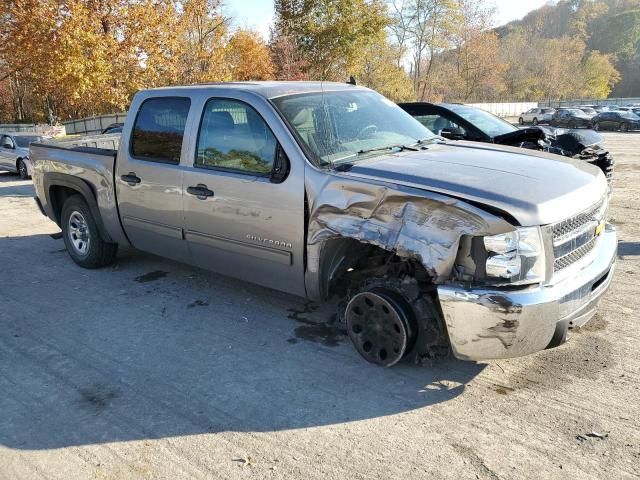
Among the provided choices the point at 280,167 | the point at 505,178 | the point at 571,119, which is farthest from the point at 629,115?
the point at 280,167

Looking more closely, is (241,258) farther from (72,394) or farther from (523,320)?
(523,320)

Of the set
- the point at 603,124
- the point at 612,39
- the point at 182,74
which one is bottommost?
the point at 603,124

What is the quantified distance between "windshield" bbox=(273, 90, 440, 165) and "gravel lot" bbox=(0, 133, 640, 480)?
4.88 feet

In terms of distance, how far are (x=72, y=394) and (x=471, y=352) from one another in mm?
2605

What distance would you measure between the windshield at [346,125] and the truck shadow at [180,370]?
1479 millimetres

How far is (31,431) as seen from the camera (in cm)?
312

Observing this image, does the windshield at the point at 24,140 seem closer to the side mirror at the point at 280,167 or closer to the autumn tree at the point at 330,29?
the side mirror at the point at 280,167

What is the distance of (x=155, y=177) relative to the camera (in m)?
4.80

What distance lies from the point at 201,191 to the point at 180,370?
1475mm

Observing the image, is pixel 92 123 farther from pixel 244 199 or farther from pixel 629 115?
pixel 629 115

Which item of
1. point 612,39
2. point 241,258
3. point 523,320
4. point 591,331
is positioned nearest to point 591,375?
Answer: point 591,331

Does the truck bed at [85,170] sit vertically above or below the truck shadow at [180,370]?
above

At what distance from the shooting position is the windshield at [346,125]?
12.9ft

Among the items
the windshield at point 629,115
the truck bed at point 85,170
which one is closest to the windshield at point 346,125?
the truck bed at point 85,170
